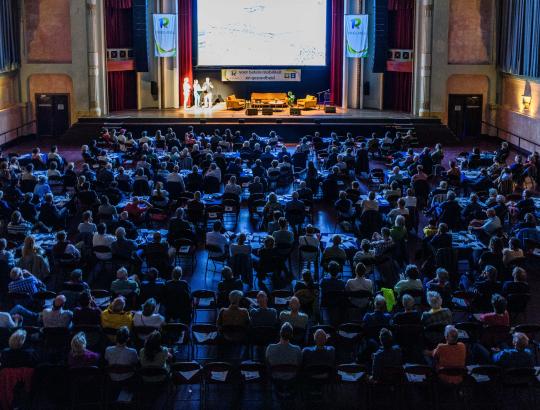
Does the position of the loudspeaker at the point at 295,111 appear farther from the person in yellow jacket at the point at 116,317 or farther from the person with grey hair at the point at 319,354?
the person with grey hair at the point at 319,354

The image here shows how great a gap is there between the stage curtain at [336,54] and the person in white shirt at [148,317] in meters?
27.2

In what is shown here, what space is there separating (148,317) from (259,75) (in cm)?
2635

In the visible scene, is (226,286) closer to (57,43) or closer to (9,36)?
(9,36)

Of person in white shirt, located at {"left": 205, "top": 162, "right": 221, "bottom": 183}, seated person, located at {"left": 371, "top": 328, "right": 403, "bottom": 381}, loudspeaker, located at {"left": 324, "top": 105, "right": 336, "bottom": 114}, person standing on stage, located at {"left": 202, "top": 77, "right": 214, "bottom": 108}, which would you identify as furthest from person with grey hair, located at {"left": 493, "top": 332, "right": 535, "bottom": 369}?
person standing on stage, located at {"left": 202, "top": 77, "right": 214, "bottom": 108}

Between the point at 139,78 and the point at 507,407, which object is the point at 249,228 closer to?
the point at 507,407

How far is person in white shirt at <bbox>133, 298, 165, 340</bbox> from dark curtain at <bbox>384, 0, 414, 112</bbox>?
2550 centimetres

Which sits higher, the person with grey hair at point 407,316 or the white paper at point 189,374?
the person with grey hair at point 407,316

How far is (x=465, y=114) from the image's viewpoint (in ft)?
114

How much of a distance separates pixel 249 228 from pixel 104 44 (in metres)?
16.8

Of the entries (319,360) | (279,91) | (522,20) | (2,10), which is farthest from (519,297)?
(279,91)

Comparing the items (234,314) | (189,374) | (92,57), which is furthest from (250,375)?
(92,57)

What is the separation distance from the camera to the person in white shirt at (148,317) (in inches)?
485

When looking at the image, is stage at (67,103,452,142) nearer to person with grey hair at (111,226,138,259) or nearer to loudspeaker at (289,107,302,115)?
loudspeaker at (289,107,302,115)

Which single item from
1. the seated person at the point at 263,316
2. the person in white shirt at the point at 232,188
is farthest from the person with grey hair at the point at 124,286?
the person in white shirt at the point at 232,188
